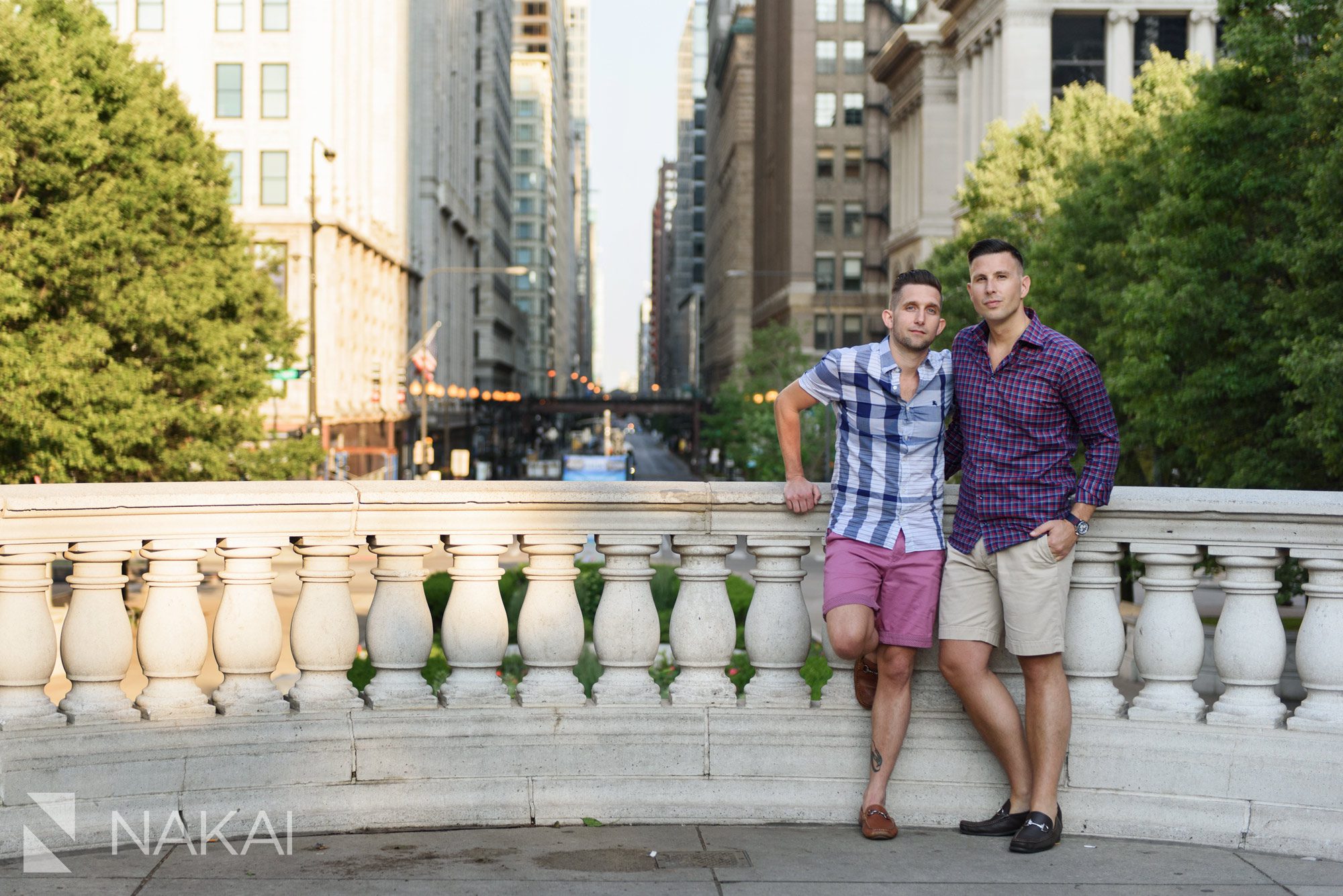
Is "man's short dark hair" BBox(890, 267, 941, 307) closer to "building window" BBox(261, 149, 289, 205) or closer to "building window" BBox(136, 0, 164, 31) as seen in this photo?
"building window" BBox(261, 149, 289, 205)

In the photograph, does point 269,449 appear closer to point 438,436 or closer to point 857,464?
point 857,464

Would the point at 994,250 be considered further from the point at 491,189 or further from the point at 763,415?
the point at 491,189

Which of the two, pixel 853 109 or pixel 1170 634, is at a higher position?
pixel 853 109

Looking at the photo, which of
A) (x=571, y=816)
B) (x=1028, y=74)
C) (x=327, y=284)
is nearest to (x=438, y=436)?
(x=327, y=284)

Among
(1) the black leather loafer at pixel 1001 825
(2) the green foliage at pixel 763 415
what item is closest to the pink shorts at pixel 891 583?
(1) the black leather loafer at pixel 1001 825

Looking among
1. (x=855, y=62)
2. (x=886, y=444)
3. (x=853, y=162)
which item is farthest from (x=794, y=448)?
(x=855, y=62)

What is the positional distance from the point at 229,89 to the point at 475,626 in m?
62.7

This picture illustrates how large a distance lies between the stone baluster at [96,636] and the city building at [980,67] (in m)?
61.9

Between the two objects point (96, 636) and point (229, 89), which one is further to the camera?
point (229, 89)

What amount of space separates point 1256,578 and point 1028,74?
234ft

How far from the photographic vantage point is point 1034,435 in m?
6.20

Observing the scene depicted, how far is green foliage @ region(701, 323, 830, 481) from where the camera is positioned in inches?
2689

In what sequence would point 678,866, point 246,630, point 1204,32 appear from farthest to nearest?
point 1204,32
point 246,630
point 678,866

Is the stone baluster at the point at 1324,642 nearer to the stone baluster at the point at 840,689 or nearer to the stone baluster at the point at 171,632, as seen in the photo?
the stone baluster at the point at 840,689
